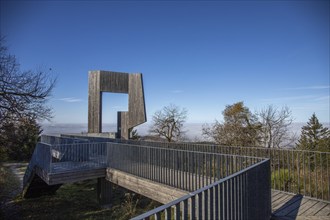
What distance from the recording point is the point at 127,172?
27.4 feet

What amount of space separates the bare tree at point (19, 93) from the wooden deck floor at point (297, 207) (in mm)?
10396

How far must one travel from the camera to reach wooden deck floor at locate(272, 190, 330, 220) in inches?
181

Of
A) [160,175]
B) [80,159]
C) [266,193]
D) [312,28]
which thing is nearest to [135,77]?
[80,159]

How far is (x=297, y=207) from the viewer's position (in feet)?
16.6

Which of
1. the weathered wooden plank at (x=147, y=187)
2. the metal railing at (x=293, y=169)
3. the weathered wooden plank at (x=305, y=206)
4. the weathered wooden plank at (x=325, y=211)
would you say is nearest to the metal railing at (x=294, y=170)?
the metal railing at (x=293, y=169)

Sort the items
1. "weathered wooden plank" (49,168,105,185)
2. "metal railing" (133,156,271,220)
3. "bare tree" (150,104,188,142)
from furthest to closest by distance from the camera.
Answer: "bare tree" (150,104,188,142)
"weathered wooden plank" (49,168,105,185)
"metal railing" (133,156,271,220)

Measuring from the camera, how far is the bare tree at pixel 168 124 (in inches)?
902

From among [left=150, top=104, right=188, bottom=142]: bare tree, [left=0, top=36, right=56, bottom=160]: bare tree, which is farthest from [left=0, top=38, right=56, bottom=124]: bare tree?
[left=150, top=104, right=188, bottom=142]: bare tree

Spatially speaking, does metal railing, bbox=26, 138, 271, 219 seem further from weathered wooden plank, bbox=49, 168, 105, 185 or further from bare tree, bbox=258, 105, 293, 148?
bare tree, bbox=258, 105, 293, 148

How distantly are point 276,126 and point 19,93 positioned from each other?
54.7 ft

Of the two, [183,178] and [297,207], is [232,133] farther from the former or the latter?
[297,207]

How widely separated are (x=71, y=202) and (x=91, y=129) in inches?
205

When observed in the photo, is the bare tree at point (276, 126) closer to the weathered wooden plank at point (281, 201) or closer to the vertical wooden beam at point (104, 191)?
the weathered wooden plank at point (281, 201)

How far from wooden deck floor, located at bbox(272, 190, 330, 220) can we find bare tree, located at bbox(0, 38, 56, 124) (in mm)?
10396
